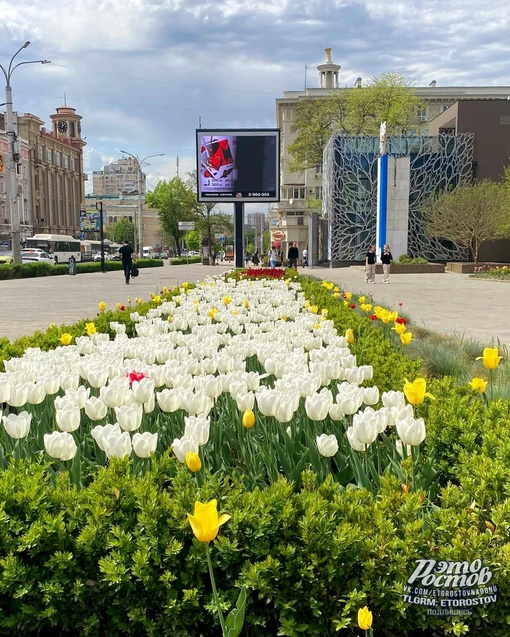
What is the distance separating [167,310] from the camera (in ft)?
24.6

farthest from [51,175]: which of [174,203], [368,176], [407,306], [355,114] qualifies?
[407,306]

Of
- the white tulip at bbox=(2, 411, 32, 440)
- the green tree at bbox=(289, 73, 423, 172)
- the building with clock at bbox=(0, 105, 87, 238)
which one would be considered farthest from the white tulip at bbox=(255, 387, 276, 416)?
the building with clock at bbox=(0, 105, 87, 238)

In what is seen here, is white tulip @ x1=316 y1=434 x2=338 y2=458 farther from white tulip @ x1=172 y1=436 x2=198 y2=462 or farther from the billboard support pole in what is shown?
the billboard support pole

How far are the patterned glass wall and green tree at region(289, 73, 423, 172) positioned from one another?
6.40 meters

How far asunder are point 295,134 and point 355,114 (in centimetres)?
3188

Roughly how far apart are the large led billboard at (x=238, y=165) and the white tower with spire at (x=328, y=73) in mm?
72281

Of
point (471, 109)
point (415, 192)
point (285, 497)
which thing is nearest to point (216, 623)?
point (285, 497)

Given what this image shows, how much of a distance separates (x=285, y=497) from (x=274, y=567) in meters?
0.26

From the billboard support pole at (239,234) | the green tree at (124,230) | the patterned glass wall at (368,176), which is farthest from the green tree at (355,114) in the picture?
the green tree at (124,230)

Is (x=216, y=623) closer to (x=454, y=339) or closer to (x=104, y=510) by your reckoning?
(x=104, y=510)

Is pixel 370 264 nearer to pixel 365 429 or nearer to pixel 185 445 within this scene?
pixel 365 429

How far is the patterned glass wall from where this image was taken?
156 feet

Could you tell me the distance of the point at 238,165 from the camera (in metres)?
30.8

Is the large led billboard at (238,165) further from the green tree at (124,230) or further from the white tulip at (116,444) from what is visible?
Result: the green tree at (124,230)
